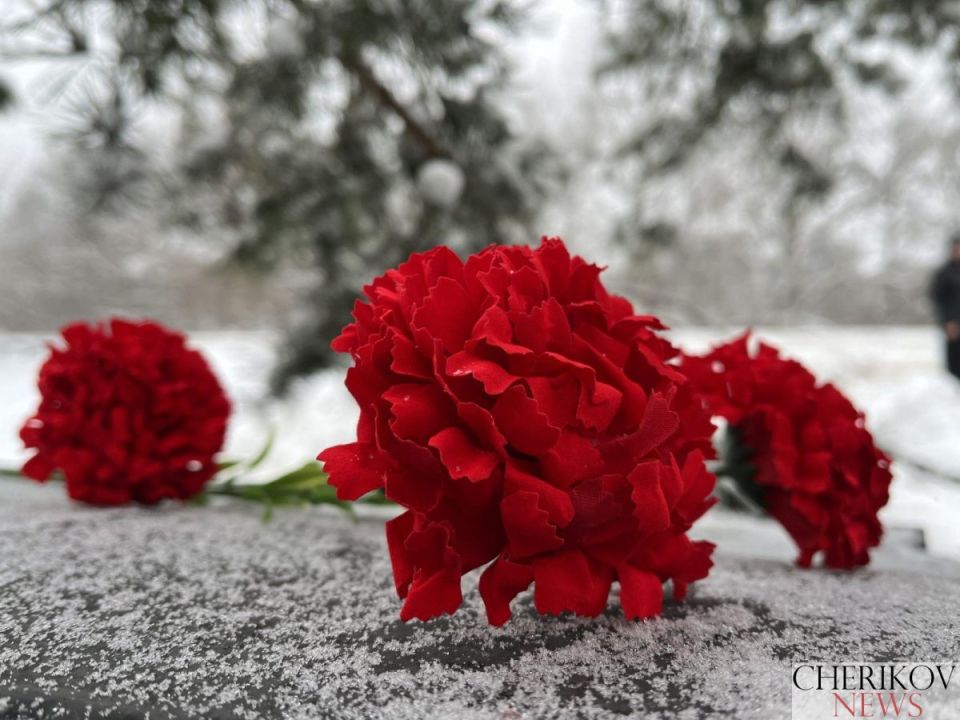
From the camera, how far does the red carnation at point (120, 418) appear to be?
547mm

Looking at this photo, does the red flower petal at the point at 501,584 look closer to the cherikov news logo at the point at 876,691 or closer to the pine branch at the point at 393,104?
the cherikov news logo at the point at 876,691

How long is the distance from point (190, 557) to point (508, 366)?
288mm

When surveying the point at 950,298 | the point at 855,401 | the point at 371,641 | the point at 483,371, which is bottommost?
the point at 371,641

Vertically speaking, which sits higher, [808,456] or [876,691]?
[808,456]

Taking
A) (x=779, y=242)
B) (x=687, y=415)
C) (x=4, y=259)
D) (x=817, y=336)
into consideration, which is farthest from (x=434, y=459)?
(x=779, y=242)

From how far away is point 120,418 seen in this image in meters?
0.54

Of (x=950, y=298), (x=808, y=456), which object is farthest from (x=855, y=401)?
(x=950, y=298)

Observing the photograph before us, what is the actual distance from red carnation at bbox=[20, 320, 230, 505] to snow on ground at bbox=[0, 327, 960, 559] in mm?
200

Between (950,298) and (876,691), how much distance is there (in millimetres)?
2577

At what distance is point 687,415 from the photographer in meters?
0.33

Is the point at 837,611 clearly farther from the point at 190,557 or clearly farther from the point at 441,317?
the point at 190,557

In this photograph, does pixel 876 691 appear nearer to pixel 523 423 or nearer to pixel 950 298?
pixel 523 423

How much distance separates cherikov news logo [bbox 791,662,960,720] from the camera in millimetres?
240

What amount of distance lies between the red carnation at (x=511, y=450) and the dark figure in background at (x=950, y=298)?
2.17m
